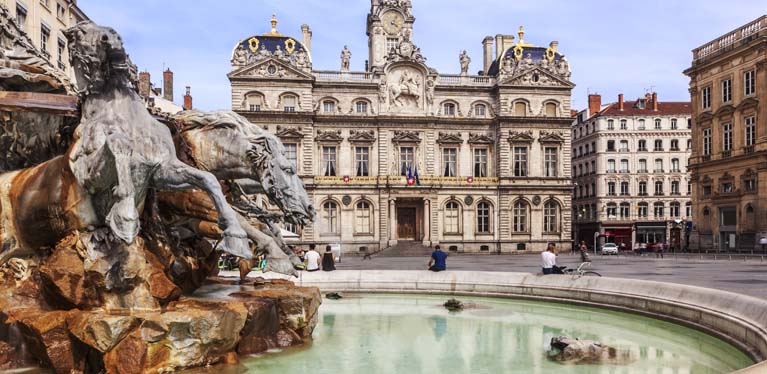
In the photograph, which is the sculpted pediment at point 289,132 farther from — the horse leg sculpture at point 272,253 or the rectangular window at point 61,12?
the horse leg sculpture at point 272,253

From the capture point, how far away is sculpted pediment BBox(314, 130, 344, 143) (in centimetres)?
4622

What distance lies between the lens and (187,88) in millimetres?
64625

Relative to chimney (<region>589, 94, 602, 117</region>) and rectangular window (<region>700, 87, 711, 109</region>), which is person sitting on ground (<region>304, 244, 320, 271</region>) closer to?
rectangular window (<region>700, 87, 711, 109</region>)

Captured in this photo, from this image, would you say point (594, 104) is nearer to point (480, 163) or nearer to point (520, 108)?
point (520, 108)

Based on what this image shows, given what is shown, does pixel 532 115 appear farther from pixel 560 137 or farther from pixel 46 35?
pixel 46 35

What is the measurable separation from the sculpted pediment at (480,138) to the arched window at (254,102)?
1614 centimetres

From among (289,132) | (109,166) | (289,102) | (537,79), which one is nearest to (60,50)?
(289,102)

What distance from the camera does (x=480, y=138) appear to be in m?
48.2

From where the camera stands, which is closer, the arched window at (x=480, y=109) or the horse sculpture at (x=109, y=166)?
the horse sculpture at (x=109, y=166)

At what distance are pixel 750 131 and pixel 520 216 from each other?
16.7 meters

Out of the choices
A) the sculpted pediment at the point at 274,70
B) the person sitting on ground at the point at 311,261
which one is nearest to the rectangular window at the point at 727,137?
the sculpted pediment at the point at 274,70

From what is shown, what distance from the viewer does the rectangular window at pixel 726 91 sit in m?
43.8

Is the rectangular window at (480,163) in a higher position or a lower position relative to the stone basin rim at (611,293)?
higher

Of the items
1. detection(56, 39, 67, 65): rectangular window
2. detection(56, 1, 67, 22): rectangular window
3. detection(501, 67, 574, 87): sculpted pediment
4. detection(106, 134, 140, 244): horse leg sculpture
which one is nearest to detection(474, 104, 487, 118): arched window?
detection(501, 67, 574, 87): sculpted pediment
